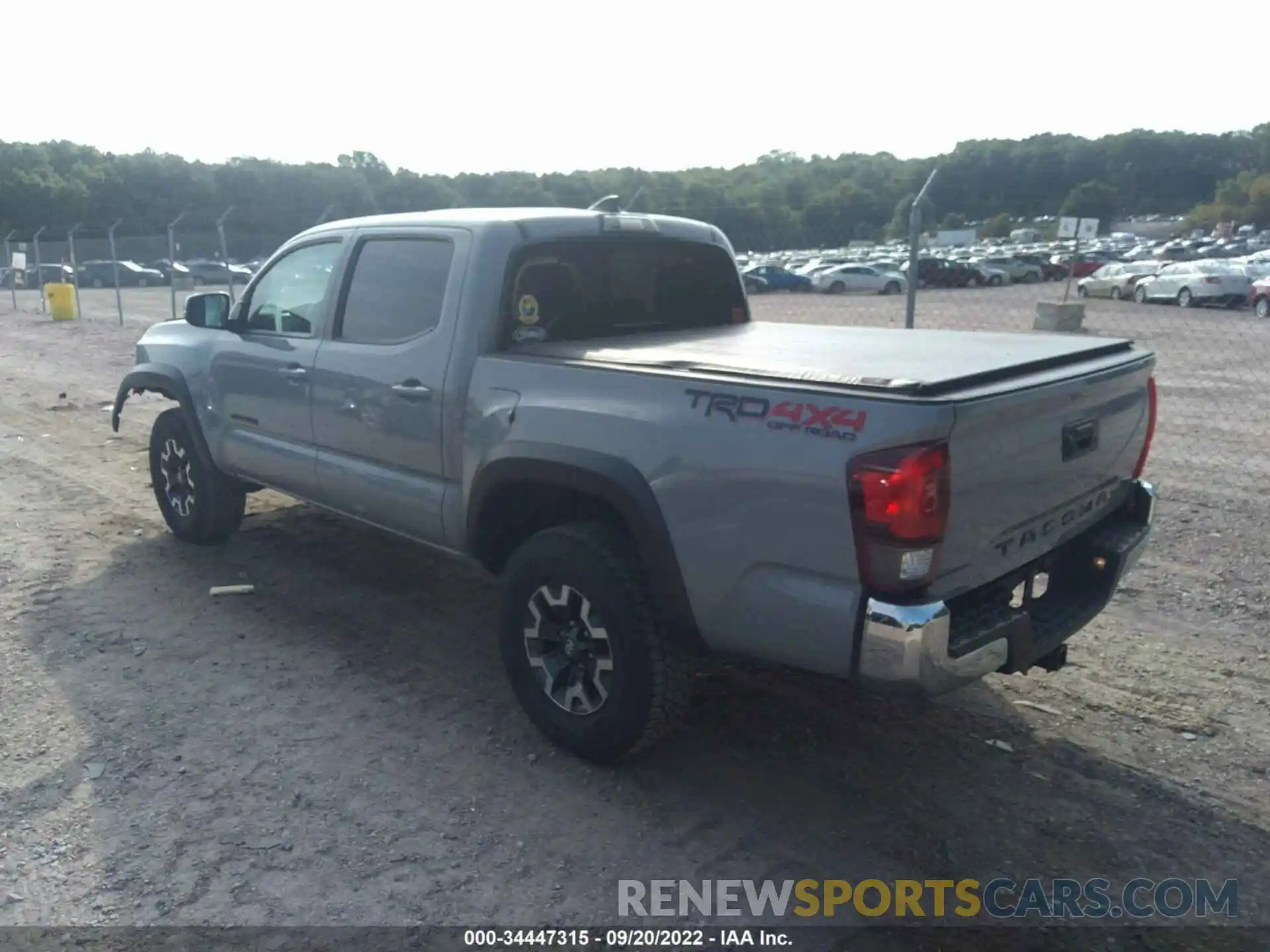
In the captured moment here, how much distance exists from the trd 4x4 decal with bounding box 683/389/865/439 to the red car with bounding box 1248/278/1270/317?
26646 mm

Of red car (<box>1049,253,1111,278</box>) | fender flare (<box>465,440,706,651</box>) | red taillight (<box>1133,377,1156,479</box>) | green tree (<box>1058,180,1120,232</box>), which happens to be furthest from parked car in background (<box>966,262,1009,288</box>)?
fender flare (<box>465,440,706,651</box>)

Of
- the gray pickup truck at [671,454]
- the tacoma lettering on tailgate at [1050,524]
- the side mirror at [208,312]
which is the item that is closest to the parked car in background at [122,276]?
the side mirror at [208,312]

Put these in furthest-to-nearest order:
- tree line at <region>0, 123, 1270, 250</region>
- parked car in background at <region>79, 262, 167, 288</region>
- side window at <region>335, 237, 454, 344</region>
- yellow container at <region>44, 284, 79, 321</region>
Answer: parked car in background at <region>79, 262, 167, 288</region>, yellow container at <region>44, 284, 79, 321</region>, tree line at <region>0, 123, 1270, 250</region>, side window at <region>335, 237, 454, 344</region>

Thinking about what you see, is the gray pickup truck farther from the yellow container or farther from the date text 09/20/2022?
the yellow container

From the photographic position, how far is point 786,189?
1716 centimetres

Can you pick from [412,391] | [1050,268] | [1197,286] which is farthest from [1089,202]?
[1050,268]

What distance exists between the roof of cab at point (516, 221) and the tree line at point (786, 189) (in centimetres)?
589

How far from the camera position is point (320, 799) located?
3693 millimetres

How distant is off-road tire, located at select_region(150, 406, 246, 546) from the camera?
20.3 ft

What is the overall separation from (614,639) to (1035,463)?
1.50 metres

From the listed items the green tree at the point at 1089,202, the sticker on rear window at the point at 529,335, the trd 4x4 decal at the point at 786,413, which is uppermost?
the green tree at the point at 1089,202

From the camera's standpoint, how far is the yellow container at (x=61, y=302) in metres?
24.5

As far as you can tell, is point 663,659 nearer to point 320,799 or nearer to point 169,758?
point 320,799

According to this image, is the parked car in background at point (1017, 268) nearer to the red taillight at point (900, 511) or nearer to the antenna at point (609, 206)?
the antenna at point (609, 206)
